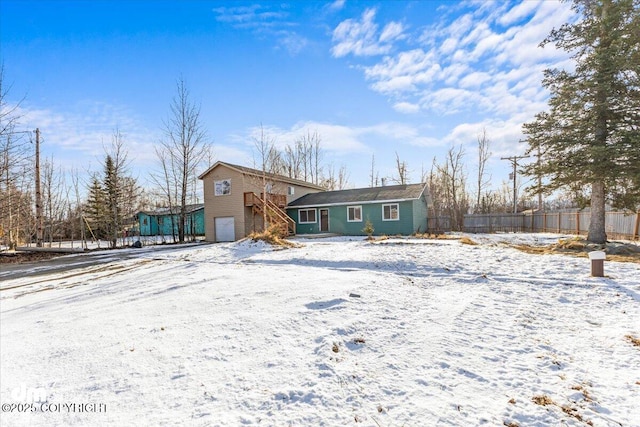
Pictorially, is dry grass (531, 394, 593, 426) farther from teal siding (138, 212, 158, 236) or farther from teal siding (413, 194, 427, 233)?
teal siding (138, 212, 158, 236)

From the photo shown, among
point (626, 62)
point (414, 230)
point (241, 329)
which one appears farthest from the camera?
point (414, 230)

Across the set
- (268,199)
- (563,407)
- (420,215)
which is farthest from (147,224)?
(563,407)

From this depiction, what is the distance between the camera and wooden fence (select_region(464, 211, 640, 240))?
512 inches

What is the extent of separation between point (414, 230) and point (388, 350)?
16.9 m

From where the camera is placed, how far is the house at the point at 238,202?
66.0 feet

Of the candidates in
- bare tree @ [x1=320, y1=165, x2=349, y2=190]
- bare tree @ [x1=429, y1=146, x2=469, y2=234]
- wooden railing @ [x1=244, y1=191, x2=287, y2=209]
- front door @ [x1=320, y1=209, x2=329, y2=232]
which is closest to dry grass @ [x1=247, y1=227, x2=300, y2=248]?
wooden railing @ [x1=244, y1=191, x2=287, y2=209]

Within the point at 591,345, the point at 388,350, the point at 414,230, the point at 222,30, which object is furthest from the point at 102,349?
the point at 414,230

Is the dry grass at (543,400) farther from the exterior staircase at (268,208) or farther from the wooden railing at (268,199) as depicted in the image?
the wooden railing at (268,199)

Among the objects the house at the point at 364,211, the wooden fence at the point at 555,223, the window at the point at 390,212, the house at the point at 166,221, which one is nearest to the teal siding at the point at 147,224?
the house at the point at 166,221

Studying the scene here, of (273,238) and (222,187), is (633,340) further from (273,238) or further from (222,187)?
(222,187)

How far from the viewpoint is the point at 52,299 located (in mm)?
6309

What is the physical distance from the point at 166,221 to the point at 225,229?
1604 cm

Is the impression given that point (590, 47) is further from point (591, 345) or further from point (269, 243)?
point (269, 243)

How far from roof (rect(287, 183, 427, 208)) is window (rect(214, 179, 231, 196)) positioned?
4.72m
